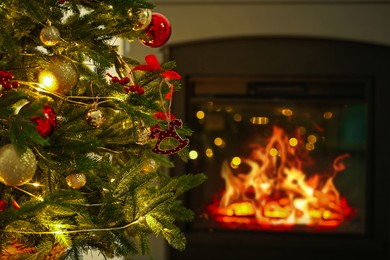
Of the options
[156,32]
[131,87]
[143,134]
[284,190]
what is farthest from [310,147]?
[131,87]

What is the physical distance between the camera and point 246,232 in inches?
116


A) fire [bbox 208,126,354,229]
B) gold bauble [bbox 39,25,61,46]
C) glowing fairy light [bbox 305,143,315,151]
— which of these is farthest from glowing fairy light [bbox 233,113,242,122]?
gold bauble [bbox 39,25,61,46]

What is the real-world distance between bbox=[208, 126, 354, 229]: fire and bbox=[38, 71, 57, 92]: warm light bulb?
1816 millimetres

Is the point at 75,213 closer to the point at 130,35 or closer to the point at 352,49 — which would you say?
the point at 130,35

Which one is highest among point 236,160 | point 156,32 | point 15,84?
point 156,32

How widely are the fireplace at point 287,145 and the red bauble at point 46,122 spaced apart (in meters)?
1.80

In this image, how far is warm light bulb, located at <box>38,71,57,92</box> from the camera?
1.20 meters

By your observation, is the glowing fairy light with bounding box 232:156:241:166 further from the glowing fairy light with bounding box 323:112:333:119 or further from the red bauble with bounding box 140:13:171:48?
the red bauble with bounding box 140:13:171:48

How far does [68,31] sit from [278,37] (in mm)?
1764

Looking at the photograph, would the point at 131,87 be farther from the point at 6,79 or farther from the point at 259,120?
the point at 259,120

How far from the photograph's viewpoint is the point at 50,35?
116cm

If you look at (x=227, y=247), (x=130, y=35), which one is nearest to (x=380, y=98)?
(x=227, y=247)

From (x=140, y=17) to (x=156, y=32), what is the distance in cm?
12

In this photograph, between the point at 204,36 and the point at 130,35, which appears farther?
the point at 204,36
